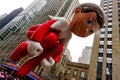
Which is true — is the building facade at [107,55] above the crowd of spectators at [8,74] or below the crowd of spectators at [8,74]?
below

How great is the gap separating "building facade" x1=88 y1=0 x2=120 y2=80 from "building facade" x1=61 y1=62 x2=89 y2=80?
1.45 metres

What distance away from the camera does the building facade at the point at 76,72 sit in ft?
93.6

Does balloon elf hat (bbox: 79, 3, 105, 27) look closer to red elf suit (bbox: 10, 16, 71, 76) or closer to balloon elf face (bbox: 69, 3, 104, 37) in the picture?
balloon elf face (bbox: 69, 3, 104, 37)

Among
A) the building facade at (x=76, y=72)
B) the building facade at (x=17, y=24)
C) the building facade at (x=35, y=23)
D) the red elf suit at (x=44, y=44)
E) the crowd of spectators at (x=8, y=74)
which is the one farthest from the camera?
the building facade at (x=17, y=24)

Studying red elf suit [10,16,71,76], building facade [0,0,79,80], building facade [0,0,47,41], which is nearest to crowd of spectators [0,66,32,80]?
red elf suit [10,16,71,76]

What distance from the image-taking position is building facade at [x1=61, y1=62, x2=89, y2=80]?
A: 2852 centimetres

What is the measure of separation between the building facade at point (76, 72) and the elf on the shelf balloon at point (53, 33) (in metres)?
24.5

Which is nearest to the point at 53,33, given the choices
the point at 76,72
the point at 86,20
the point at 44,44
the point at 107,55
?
the point at 44,44

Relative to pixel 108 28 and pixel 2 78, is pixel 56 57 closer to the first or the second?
pixel 2 78

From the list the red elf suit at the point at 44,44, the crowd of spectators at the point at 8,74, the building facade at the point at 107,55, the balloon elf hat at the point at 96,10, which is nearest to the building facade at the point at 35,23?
the building facade at the point at 107,55

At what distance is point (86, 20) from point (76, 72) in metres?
25.9

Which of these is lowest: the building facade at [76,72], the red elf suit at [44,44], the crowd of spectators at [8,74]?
the building facade at [76,72]

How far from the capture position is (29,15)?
79.6m

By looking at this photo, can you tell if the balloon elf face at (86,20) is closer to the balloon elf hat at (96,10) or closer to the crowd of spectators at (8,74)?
the balloon elf hat at (96,10)
